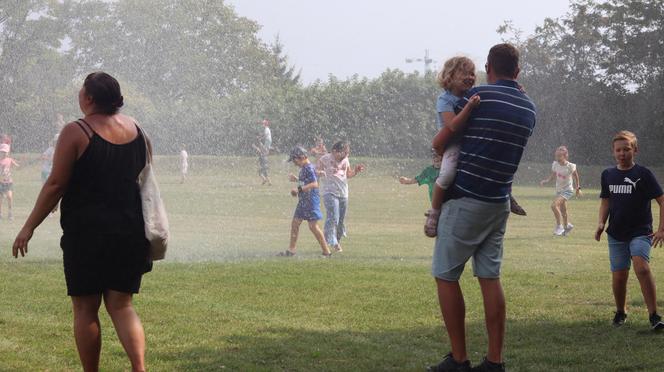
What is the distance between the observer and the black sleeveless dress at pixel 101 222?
533 cm

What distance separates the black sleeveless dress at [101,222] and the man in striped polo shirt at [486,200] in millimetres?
1726

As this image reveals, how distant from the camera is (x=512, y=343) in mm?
7305

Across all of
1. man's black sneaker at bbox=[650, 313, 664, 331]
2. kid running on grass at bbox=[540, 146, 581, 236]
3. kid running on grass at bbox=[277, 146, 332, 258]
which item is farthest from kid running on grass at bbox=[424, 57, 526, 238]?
kid running on grass at bbox=[540, 146, 581, 236]

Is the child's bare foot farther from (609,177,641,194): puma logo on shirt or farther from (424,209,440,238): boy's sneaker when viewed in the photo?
(424,209,440,238): boy's sneaker

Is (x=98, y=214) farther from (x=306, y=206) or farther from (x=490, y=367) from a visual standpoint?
(x=306, y=206)

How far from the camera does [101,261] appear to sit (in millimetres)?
5355

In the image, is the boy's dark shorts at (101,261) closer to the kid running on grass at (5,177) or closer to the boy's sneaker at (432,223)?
the boy's sneaker at (432,223)

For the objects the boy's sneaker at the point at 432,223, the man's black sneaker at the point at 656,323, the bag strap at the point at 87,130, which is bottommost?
the man's black sneaker at the point at 656,323

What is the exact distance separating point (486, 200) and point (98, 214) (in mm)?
2134

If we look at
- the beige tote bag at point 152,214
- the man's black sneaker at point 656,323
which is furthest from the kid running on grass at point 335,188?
the beige tote bag at point 152,214

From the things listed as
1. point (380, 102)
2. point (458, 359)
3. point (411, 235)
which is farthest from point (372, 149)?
point (458, 359)

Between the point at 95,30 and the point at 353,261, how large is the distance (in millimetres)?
33859

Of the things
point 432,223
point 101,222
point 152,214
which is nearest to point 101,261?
point 101,222

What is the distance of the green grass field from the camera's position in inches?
264
